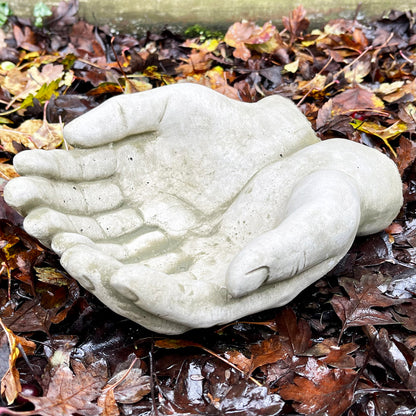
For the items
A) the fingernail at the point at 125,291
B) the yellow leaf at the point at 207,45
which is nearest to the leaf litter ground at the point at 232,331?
the fingernail at the point at 125,291

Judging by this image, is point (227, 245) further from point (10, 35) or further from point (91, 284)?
point (10, 35)

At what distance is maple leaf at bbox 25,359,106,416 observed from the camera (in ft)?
5.29

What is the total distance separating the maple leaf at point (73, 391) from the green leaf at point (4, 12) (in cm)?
307

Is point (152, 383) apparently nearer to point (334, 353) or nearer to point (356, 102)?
point (334, 353)

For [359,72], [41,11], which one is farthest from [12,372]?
[41,11]

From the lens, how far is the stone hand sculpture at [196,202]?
1.62 m

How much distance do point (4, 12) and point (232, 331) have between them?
10.5ft

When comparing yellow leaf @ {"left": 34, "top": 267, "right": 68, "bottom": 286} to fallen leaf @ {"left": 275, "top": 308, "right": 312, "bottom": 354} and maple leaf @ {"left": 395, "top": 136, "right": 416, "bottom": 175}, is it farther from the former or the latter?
maple leaf @ {"left": 395, "top": 136, "right": 416, "bottom": 175}

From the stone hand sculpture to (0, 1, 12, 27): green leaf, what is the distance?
93.9 inches

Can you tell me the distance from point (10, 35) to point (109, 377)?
10.2 ft

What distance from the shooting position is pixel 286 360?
6.12 ft

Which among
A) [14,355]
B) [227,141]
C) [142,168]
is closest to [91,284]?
[14,355]

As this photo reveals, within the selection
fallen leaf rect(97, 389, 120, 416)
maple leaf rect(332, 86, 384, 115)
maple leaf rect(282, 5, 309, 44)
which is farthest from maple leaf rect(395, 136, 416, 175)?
fallen leaf rect(97, 389, 120, 416)

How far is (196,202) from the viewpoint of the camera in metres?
2.24
